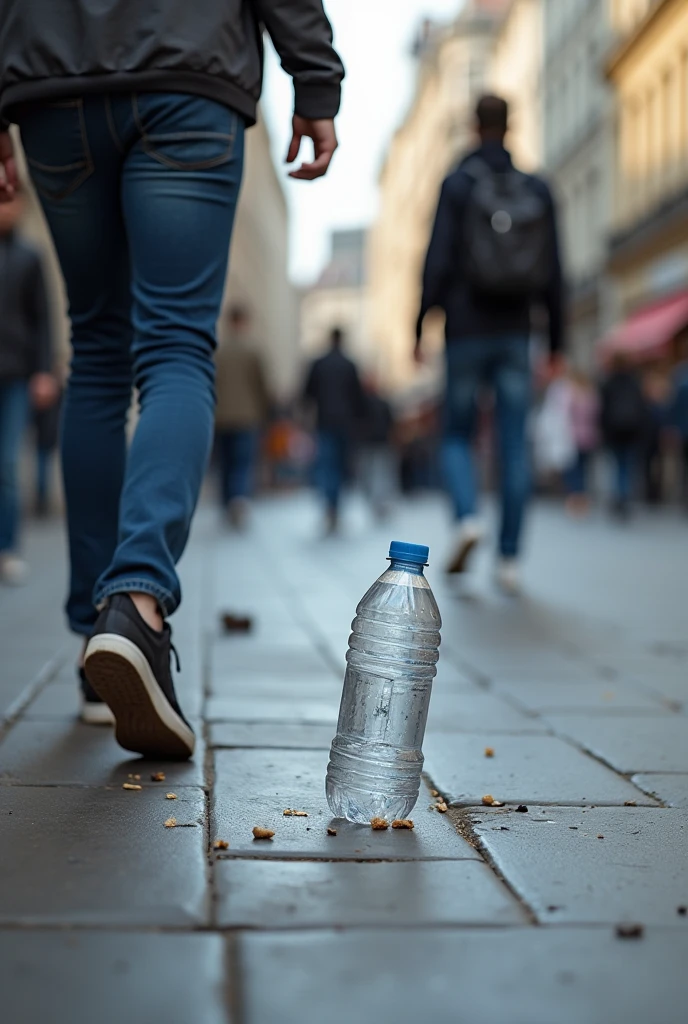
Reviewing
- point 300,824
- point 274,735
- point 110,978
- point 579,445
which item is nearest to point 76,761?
point 274,735

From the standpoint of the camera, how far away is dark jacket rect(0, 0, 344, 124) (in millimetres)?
2715

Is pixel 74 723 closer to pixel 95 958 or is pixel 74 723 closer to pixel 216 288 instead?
pixel 216 288

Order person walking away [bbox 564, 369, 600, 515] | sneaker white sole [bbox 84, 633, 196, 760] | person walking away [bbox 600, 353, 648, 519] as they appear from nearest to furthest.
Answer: sneaker white sole [bbox 84, 633, 196, 760], person walking away [bbox 600, 353, 648, 519], person walking away [bbox 564, 369, 600, 515]

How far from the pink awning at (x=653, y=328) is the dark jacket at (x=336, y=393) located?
35.4 ft

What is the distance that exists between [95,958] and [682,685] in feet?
8.86

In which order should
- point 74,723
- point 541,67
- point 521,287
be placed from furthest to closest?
1. point 541,67
2. point 521,287
3. point 74,723

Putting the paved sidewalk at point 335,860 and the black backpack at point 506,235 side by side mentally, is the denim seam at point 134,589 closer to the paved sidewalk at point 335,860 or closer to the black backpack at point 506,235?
the paved sidewalk at point 335,860

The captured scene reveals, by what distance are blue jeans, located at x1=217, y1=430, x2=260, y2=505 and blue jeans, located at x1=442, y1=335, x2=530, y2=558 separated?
6.46 metres

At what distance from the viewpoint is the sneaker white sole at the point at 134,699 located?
2.43 m

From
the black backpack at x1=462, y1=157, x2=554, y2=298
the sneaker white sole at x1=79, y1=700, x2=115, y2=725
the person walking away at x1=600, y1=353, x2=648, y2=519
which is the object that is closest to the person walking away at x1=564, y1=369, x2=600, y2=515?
the person walking away at x1=600, y1=353, x2=648, y2=519

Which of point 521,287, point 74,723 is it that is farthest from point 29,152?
point 521,287

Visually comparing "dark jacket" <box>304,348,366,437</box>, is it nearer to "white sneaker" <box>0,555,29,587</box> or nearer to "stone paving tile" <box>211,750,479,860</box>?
"white sneaker" <box>0,555,29,587</box>

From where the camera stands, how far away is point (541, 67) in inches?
1736

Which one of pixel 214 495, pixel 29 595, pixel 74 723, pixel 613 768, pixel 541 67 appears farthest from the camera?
pixel 541 67
